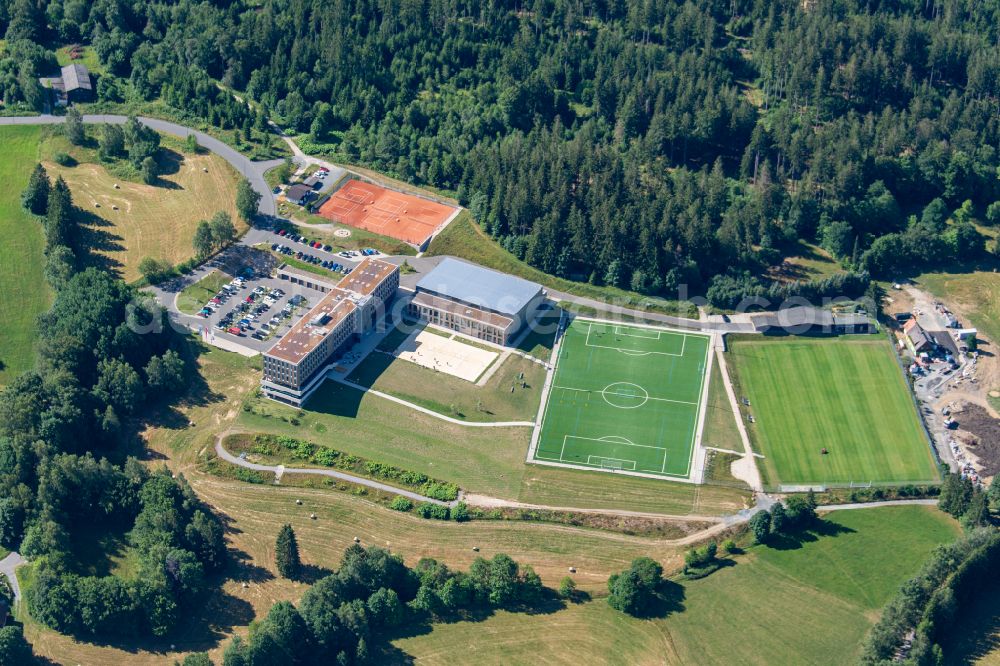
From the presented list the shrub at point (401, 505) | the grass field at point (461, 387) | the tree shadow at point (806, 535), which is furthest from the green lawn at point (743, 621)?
the grass field at point (461, 387)

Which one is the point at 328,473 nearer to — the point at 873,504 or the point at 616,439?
the point at 616,439

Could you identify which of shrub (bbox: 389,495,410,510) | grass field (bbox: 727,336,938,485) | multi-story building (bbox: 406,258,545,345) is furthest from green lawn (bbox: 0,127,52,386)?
grass field (bbox: 727,336,938,485)

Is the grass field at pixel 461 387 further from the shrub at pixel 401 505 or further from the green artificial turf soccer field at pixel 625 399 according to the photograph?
the shrub at pixel 401 505

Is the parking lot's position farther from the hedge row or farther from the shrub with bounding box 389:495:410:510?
the shrub with bounding box 389:495:410:510

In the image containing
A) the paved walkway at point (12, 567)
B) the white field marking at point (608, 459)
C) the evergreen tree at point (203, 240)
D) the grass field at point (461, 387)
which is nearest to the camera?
the paved walkway at point (12, 567)

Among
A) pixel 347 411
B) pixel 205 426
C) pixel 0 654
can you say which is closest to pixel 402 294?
pixel 347 411

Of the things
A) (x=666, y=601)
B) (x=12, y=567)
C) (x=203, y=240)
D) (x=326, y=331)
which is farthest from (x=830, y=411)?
(x=12, y=567)

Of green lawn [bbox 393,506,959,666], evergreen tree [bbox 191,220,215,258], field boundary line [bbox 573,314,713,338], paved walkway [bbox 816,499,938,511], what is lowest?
green lawn [bbox 393,506,959,666]
